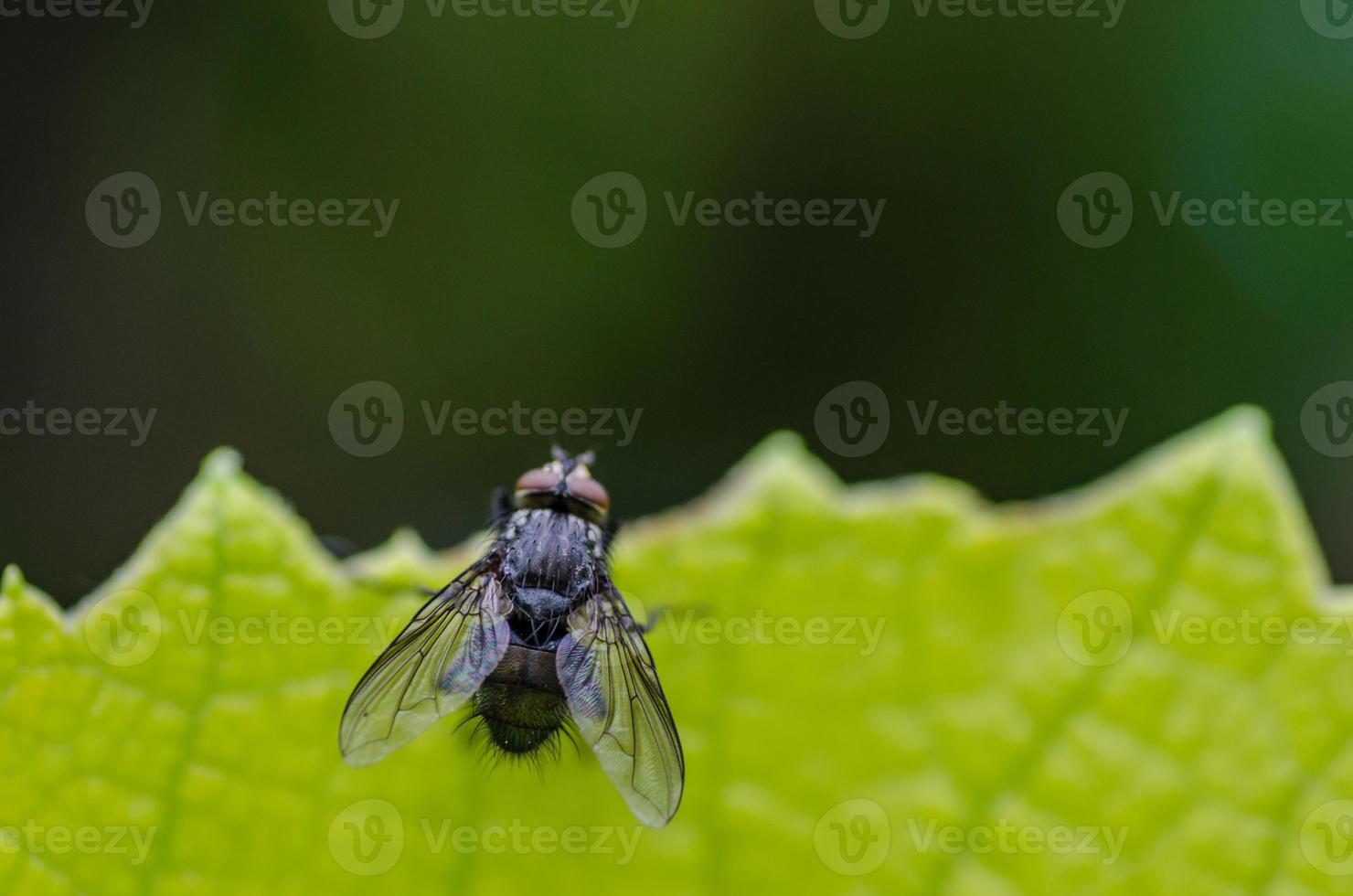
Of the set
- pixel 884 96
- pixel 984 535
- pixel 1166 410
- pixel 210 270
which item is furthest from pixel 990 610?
pixel 210 270

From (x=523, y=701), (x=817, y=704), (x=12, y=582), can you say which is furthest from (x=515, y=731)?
(x=12, y=582)

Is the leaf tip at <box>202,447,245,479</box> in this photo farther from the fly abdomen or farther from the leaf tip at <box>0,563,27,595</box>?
the fly abdomen

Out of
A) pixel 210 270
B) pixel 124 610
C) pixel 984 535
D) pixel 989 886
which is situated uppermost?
pixel 210 270

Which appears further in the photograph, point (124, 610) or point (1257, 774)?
point (1257, 774)

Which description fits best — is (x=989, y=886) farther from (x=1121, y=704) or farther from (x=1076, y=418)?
(x=1076, y=418)

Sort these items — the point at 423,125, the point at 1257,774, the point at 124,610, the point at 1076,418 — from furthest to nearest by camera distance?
the point at 423,125 < the point at 1076,418 < the point at 1257,774 < the point at 124,610

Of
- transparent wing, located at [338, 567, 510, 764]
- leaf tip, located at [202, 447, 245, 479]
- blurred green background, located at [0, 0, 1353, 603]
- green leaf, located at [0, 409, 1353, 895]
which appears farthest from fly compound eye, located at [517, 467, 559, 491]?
blurred green background, located at [0, 0, 1353, 603]

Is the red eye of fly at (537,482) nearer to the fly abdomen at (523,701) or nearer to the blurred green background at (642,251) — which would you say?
the fly abdomen at (523,701)
